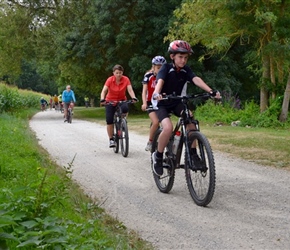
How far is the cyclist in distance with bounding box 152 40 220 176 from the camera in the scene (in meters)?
5.81

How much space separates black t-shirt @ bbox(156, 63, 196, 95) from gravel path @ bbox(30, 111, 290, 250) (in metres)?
1.42

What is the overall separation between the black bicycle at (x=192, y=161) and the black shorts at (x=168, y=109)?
23cm

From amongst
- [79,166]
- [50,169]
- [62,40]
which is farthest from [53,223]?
[62,40]

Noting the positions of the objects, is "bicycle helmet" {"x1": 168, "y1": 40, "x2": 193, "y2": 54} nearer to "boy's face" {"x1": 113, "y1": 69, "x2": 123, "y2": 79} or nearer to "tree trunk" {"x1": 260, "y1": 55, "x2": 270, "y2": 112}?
"boy's face" {"x1": 113, "y1": 69, "x2": 123, "y2": 79}

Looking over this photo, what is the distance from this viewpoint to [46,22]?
31.9m

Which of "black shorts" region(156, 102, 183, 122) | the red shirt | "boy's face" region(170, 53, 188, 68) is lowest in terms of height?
"black shorts" region(156, 102, 183, 122)

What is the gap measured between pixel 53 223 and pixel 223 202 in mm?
2686

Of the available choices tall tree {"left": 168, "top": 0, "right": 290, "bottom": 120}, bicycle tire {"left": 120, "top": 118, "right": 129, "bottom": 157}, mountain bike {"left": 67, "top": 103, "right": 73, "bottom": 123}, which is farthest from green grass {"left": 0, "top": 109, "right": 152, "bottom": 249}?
mountain bike {"left": 67, "top": 103, "right": 73, "bottom": 123}

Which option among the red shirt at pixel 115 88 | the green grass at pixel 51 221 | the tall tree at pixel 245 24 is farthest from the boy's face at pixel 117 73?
the tall tree at pixel 245 24

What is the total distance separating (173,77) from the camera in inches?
237

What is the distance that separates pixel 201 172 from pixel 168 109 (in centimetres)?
114

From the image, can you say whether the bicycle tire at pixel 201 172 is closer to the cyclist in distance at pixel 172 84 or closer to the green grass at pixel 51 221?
the cyclist in distance at pixel 172 84

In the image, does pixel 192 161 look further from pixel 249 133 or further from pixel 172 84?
pixel 249 133

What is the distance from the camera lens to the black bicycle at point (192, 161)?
5277 mm
